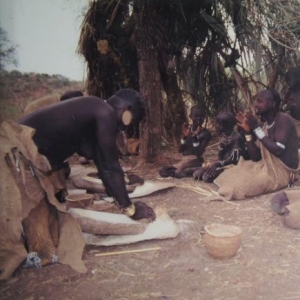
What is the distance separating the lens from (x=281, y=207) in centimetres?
342

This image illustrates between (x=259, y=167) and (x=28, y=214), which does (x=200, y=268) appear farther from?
(x=259, y=167)

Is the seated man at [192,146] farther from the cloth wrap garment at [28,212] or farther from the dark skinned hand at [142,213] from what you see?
the cloth wrap garment at [28,212]

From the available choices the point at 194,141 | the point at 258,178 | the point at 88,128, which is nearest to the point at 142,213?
the point at 88,128

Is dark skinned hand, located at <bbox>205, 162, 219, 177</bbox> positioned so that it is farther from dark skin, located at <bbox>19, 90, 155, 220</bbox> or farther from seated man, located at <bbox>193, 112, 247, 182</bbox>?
dark skin, located at <bbox>19, 90, 155, 220</bbox>

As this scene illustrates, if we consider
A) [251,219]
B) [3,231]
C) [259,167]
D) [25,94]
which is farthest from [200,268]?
[25,94]

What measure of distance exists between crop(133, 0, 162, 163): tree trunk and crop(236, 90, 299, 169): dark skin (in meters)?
1.86

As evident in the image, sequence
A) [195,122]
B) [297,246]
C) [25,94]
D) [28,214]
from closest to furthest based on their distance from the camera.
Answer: [28,214] → [297,246] → [25,94] → [195,122]

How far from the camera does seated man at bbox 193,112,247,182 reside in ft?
15.7

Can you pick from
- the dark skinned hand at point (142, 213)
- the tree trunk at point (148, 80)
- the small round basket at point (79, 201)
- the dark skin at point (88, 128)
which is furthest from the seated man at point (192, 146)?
the dark skin at point (88, 128)

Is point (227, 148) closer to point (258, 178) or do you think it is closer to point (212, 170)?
point (212, 170)

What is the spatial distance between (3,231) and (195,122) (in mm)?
3388

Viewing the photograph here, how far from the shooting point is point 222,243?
257 centimetres

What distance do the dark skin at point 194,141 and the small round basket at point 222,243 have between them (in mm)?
2558

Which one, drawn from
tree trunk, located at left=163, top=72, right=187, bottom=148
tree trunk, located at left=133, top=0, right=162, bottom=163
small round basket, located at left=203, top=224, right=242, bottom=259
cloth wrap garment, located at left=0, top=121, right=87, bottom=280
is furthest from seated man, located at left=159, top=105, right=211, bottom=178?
cloth wrap garment, located at left=0, top=121, right=87, bottom=280
